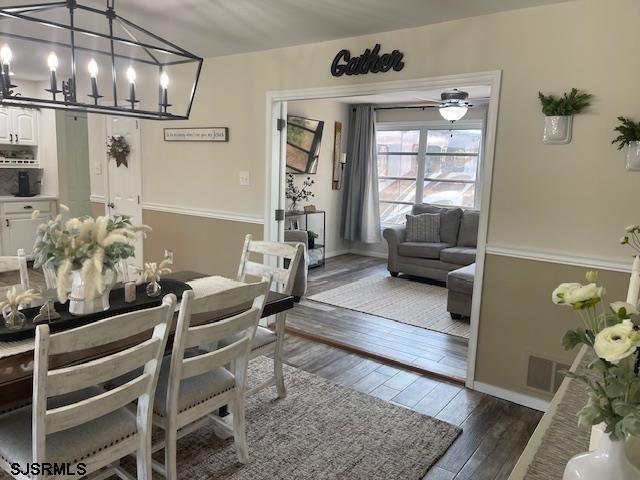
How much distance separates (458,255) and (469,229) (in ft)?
1.90

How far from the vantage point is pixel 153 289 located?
2.43 meters

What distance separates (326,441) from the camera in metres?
2.53

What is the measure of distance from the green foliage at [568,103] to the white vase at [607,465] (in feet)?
7.37

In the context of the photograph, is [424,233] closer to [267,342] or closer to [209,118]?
[209,118]

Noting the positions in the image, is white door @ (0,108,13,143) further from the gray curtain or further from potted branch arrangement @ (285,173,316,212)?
the gray curtain

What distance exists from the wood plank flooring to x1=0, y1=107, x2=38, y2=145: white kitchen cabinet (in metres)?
4.94

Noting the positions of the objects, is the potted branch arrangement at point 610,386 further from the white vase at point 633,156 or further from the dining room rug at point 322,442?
the white vase at point 633,156

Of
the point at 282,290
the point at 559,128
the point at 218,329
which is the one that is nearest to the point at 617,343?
the point at 218,329

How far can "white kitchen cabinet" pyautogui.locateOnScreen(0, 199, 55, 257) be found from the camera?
5.95 metres

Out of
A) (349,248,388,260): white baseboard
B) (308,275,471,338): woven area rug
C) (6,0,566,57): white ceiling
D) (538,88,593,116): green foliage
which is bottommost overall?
(308,275,471,338): woven area rug

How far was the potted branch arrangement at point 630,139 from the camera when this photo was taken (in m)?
2.45

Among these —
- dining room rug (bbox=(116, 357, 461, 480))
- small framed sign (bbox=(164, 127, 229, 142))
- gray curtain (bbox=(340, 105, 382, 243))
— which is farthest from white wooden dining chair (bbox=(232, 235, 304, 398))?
gray curtain (bbox=(340, 105, 382, 243))

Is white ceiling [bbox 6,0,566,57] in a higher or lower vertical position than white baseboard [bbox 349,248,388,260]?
higher

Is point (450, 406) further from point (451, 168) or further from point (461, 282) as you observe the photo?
point (451, 168)
